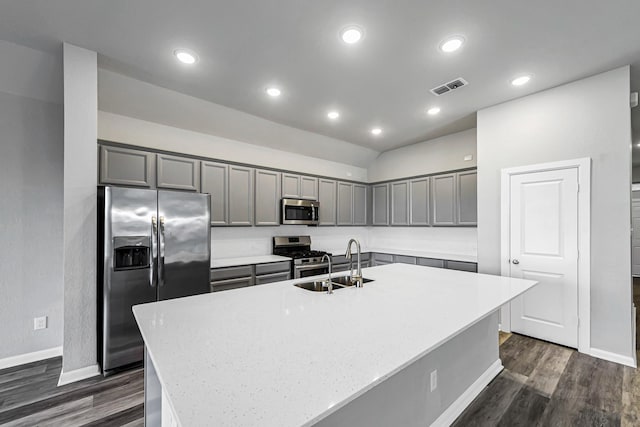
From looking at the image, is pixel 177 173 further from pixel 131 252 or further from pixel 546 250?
pixel 546 250

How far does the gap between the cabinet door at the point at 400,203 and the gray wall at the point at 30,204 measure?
4933mm

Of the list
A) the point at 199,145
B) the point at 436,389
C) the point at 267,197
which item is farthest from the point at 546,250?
the point at 199,145

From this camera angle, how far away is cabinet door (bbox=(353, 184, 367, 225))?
5.74 m

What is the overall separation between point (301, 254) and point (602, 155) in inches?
151

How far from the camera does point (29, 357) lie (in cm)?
281

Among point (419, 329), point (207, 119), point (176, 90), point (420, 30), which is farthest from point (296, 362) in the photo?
point (207, 119)

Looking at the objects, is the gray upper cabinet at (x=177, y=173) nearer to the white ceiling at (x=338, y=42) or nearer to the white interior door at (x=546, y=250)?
the white ceiling at (x=338, y=42)

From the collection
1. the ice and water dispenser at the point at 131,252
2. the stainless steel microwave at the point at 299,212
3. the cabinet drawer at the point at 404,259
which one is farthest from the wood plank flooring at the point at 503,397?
the stainless steel microwave at the point at 299,212

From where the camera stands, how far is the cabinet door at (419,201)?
16.1 feet

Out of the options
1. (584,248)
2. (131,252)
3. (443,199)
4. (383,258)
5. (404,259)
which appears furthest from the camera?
(383,258)

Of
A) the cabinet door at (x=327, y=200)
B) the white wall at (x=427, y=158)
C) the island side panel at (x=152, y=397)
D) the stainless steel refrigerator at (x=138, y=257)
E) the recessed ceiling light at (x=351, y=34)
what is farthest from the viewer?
the cabinet door at (x=327, y=200)

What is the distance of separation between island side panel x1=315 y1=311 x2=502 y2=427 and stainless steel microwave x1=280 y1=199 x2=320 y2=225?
120 inches

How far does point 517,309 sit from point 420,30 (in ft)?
10.9

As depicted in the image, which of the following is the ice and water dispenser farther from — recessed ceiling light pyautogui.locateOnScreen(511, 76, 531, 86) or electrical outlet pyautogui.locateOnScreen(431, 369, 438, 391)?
recessed ceiling light pyautogui.locateOnScreen(511, 76, 531, 86)
